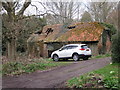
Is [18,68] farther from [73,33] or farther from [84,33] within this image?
[73,33]

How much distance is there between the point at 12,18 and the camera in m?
16.0

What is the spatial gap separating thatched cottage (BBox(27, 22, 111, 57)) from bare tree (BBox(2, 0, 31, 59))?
472 inches

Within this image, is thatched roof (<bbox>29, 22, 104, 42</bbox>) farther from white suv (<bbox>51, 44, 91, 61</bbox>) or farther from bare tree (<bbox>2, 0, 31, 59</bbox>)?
bare tree (<bbox>2, 0, 31, 59</bbox>)

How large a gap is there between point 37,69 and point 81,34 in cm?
1566

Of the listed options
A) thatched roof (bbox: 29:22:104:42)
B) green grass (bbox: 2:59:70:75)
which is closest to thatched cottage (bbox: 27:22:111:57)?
thatched roof (bbox: 29:22:104:42)

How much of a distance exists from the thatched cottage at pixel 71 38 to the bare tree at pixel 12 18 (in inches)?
472

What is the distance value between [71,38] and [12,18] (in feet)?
43.8

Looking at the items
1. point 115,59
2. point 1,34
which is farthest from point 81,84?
point 1,34

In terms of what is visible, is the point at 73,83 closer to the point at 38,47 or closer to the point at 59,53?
the point at 59,53

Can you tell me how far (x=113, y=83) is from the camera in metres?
7.22

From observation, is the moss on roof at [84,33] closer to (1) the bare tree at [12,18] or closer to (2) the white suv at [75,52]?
(2) the white suv at [75,52]

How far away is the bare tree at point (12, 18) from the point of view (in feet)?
49.8

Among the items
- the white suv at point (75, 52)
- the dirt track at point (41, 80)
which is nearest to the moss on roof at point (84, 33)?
the white suv at point (75, 52)

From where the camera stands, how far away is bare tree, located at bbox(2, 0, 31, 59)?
597 inches
